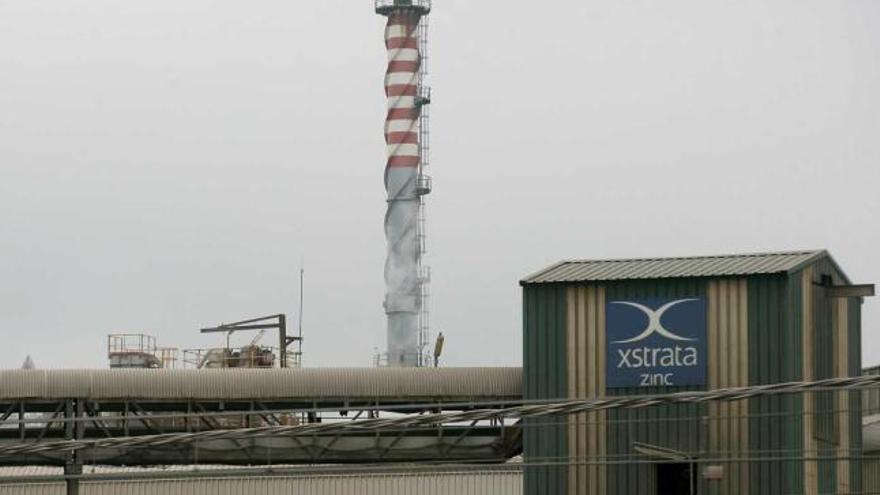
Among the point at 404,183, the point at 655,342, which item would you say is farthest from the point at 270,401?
the point at 404,183

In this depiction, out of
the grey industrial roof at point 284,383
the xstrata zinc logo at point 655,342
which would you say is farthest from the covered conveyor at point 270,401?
the xstrata zinc logo at point 655,342

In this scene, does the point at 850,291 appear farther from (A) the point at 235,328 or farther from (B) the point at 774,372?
(A) the point at 235,328

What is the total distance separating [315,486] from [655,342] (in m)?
11.4

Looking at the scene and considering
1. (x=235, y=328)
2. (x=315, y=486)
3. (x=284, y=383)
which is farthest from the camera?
(x=235, y=328)

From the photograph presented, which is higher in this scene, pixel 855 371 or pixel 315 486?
pixel 855 371

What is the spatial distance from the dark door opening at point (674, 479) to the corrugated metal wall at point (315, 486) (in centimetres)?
615

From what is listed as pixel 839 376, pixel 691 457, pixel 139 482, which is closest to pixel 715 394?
pixel 691 457

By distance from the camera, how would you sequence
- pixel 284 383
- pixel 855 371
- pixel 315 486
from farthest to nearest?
pixel 284 383 < pixel 315 486 < pixel 855 371

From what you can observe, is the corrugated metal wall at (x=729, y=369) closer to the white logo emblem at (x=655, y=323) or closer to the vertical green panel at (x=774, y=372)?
the vertical green panel at (x=774, y=372)

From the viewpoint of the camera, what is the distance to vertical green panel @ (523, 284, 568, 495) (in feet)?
123

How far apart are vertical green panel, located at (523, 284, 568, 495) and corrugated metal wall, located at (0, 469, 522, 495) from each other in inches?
150

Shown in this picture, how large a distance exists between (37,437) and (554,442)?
15.0m

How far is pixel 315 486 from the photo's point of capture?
144 feet

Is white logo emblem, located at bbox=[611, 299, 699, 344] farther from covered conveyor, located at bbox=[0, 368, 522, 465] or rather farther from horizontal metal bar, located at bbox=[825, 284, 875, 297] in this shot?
covered conveyor, located at bbox=[0, 368, 522, 465]
